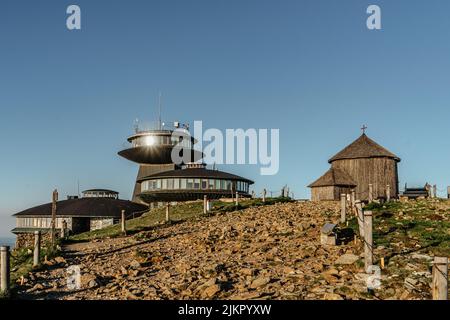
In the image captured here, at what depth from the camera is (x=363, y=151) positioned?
52031 mm

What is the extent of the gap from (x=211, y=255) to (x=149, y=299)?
581 centimetres

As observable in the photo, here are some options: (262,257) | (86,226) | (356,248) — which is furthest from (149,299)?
(86,226)

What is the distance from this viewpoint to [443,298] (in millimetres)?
9102

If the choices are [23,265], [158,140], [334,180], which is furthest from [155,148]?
[23,265]

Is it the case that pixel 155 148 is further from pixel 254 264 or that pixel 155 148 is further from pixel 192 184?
pixel 254 264

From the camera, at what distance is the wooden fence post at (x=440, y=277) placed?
8.94 metres

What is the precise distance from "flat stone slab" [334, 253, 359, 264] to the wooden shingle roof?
36.7 m

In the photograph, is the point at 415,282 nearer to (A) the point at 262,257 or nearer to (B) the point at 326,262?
(B) the point at 326,262

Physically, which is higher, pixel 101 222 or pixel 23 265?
pixel 23 265

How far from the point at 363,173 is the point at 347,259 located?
39.7m

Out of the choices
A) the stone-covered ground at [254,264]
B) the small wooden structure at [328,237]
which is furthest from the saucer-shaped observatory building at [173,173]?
the small wooden structure at [328,237]

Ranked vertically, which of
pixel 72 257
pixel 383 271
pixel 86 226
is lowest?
pixel 86 226

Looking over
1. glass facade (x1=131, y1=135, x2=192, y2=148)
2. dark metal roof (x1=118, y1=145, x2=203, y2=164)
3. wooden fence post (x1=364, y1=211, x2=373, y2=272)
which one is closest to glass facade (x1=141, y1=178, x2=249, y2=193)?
dark metal roof (x1=118, y1=145, x2=203, y2=164)

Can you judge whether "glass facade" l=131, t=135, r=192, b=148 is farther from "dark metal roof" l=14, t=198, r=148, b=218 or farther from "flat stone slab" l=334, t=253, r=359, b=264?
"flat stone slab" l=334, t=253, r=359, b=264
